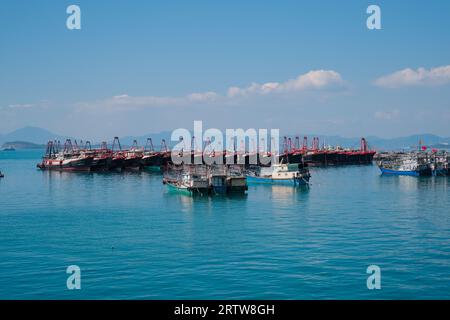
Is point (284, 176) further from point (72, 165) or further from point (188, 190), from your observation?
point (72, 165)

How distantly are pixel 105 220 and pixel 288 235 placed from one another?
19729 millimetres

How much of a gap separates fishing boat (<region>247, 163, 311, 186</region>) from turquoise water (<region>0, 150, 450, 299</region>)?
56.5ft

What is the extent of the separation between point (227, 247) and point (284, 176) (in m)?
51.8

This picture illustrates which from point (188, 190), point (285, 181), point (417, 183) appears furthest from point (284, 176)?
point (417, 183)

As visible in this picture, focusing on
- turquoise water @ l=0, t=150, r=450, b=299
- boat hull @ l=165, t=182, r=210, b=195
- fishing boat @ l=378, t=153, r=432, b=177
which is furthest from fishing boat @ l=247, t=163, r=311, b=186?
fishing boat @ l=378, t=153, r=432, b=177

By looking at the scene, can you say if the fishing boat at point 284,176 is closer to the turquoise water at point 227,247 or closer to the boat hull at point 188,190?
the turquoise water at point 227,247

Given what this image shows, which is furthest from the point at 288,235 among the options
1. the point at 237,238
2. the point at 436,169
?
the point at 436,169

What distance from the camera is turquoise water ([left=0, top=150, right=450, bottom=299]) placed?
26.3 meters

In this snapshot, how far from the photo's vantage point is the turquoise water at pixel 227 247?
26328 millimetres

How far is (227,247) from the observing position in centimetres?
3606

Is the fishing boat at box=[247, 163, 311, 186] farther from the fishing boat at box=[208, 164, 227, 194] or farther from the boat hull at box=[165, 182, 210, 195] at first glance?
the boat hull at box=[165, 182, 210, 195]

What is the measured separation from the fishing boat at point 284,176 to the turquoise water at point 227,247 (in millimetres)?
17214

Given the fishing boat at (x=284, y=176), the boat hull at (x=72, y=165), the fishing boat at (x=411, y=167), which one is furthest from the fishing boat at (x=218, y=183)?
the boat hull at (x=72, y=165)
